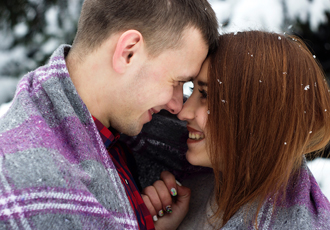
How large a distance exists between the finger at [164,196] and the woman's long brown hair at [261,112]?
0.90ft

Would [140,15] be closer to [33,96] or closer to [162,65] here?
[162,65]

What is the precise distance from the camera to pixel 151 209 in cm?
153

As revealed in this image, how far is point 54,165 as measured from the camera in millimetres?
962

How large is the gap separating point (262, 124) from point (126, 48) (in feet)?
2.24

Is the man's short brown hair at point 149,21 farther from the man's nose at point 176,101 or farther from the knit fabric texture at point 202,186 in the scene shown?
the knit fabric texture at point 202,186

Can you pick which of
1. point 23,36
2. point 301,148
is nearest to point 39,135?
point 301,148

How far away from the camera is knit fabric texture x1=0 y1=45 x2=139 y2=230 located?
88 cm

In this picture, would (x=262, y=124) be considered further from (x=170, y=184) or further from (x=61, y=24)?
(x=61, y=24)

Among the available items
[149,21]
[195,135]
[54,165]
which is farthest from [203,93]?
[54,165]

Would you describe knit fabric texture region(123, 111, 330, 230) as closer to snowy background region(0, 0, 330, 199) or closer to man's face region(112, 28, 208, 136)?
man's face region(112, 28, 208, 136)

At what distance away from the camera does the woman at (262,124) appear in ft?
4.29

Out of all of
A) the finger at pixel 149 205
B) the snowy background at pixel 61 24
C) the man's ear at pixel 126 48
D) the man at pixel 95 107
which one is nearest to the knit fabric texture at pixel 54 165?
the man at pixel 95 107

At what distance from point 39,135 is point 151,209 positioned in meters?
0.74

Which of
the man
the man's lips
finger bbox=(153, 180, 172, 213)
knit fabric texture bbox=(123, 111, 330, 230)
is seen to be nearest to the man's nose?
the man
